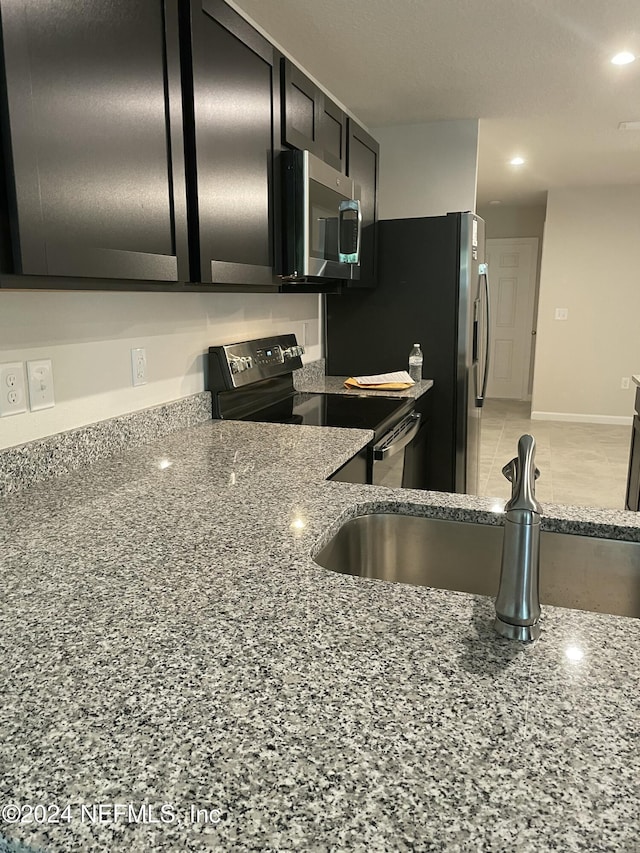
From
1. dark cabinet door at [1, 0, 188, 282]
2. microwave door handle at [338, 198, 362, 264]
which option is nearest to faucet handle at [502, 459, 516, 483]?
dark cabinet door at [1, 0, 188, 282]

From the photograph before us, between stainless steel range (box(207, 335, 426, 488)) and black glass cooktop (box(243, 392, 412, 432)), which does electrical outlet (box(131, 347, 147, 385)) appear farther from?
black glass cooktop (box(243, 392, 412, 432))

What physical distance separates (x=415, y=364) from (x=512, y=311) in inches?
190

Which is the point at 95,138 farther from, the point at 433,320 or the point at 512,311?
the point at 512,311

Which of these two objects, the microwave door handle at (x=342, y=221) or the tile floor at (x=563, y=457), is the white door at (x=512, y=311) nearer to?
the tile floor at (x=563, y=457)

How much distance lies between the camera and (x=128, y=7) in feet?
4.06

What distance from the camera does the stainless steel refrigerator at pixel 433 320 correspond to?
10.4 ft

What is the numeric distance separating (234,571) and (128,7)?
1126 millimetres

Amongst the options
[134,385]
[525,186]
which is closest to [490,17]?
[134,385]

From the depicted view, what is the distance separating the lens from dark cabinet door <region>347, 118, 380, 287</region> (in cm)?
271

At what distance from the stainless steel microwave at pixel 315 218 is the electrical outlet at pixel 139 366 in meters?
0.52

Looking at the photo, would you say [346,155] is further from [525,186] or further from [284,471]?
[525,186]

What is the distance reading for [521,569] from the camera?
0.81m

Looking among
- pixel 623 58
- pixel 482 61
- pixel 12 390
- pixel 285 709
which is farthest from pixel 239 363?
pixel 623 58

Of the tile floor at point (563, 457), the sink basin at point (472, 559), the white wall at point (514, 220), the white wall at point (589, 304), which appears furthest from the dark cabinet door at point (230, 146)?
the white wall at point (514, 220)
